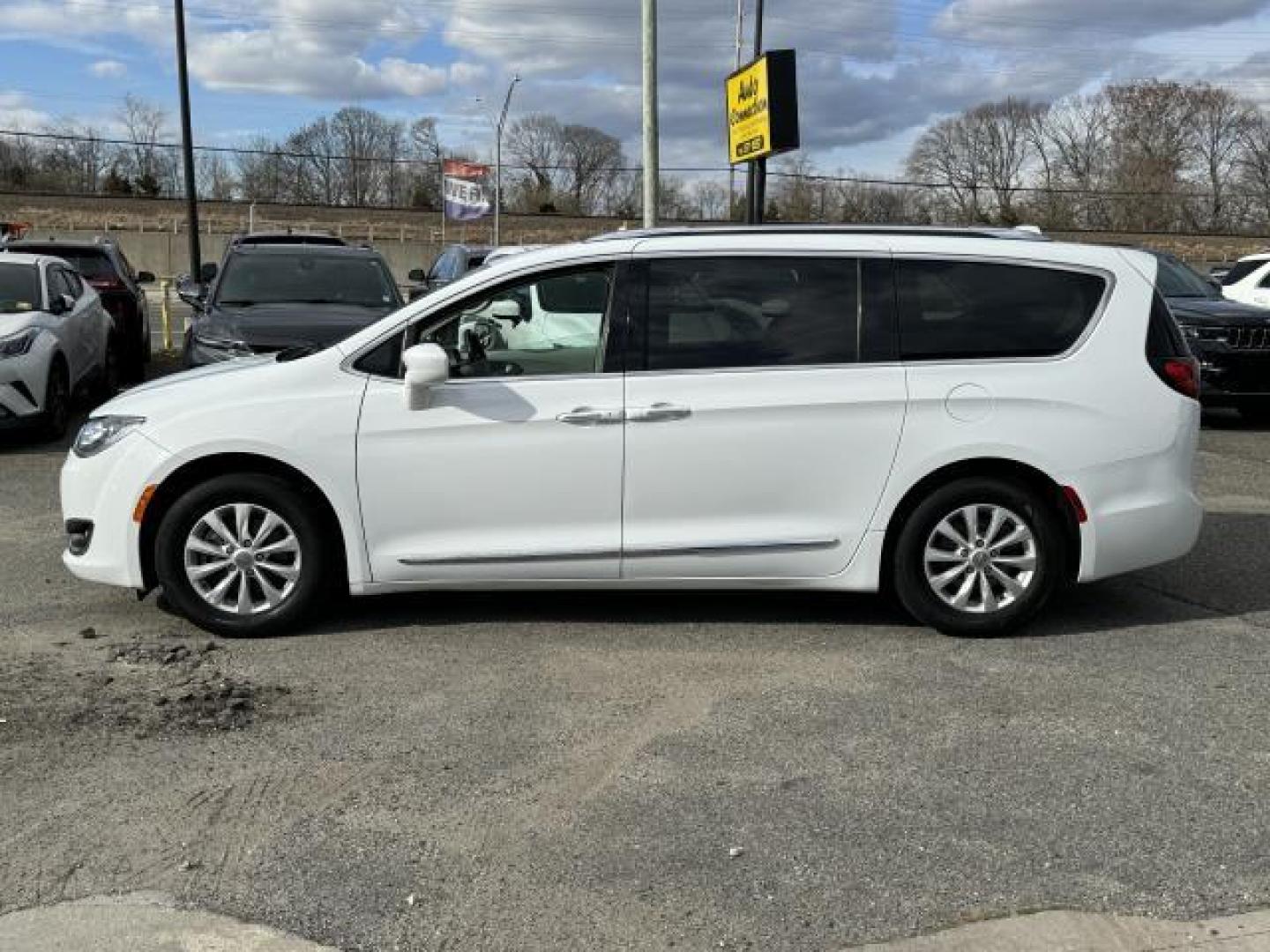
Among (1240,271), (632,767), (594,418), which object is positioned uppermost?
(1240,271)

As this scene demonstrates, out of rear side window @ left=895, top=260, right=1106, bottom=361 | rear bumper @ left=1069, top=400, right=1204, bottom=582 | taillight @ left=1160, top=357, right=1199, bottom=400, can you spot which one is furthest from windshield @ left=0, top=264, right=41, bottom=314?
taillight @ left=1160, top=357, right=1199, bottom=400

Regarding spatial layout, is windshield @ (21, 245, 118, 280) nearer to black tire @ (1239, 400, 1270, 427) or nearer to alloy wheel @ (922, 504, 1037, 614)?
alloy wheel @ (922, 504, 1037, 614)

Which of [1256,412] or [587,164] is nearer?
[1256,412]

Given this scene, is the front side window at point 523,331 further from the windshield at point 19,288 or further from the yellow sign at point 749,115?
the yellow sign at point 749,115

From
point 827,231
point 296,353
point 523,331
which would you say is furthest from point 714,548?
point 296,353

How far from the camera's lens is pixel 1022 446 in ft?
17.7

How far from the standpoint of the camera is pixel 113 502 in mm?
5363

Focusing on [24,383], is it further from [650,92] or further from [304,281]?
[650,92]

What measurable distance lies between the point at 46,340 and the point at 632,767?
8206mm

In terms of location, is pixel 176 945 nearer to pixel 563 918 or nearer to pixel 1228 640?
pixel 563 918

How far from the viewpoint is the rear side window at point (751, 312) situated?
5.41m

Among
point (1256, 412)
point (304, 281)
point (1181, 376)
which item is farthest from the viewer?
point (1256, 412)

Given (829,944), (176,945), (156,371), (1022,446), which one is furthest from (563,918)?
(156,371)

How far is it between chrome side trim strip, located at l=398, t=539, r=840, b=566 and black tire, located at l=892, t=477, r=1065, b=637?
0.40 meters
